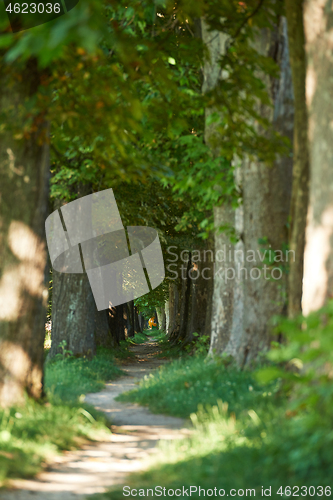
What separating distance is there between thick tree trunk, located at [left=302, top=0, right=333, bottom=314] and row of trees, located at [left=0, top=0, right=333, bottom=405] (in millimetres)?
14

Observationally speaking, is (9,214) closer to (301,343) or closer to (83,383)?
(301,343)

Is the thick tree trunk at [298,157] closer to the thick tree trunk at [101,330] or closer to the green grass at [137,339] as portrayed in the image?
the thick tree trunk at [101,330]

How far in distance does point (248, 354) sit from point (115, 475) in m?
4.40

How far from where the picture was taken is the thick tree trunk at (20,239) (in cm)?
580

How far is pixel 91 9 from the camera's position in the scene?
10.7ft

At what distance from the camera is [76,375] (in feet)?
36.5

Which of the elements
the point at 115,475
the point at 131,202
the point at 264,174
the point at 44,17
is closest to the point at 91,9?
the point at 44,17

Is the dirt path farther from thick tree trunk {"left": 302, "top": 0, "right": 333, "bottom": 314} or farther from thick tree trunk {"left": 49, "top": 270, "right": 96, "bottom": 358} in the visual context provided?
thick tree trunk {"left": 49, "top": 270, "right": 96, "bottom": 358}

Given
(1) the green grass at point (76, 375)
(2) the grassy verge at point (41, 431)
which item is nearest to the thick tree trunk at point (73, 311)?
(1) the green grass at point (76, 375)

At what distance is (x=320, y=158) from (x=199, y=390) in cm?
460

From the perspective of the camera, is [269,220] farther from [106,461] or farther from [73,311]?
[73,311]

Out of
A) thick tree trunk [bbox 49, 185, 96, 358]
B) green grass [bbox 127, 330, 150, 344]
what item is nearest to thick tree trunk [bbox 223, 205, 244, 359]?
thick tree trunk [bbox 49, 185, 96, 358]

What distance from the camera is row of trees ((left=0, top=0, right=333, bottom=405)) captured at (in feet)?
15.5

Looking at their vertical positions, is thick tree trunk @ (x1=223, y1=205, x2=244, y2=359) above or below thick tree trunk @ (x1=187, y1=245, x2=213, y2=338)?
above
